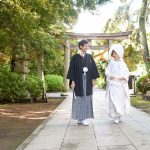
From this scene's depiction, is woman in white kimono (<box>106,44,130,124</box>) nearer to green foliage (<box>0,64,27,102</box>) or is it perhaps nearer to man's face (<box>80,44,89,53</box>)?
man's face (<box>80,44,89,53</box>)

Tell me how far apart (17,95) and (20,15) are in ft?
27.8

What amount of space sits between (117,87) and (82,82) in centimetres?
96

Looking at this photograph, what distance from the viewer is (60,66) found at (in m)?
38.1

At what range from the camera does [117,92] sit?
920 centimetres

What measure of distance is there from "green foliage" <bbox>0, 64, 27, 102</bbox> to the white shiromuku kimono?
987cm

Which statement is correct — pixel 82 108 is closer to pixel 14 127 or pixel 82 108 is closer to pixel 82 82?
pixel 82 82

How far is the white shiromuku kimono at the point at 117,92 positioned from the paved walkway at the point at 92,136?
0.34 m

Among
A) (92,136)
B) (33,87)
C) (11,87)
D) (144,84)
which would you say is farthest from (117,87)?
(144,84)

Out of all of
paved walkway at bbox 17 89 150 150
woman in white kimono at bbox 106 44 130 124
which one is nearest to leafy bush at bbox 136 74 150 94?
paved walkway at bbox 17 89 150 150

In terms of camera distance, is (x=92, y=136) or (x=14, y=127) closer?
(x=92, y=136)

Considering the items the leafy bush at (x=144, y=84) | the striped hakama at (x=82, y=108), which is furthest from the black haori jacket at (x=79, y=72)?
the leafy bush at (x=144, y=84)

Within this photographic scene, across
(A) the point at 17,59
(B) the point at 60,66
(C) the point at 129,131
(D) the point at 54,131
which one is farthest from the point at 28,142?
(B) the point at 60,66

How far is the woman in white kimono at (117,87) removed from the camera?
29.8ft

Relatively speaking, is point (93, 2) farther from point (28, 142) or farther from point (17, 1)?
point (28, 142)
